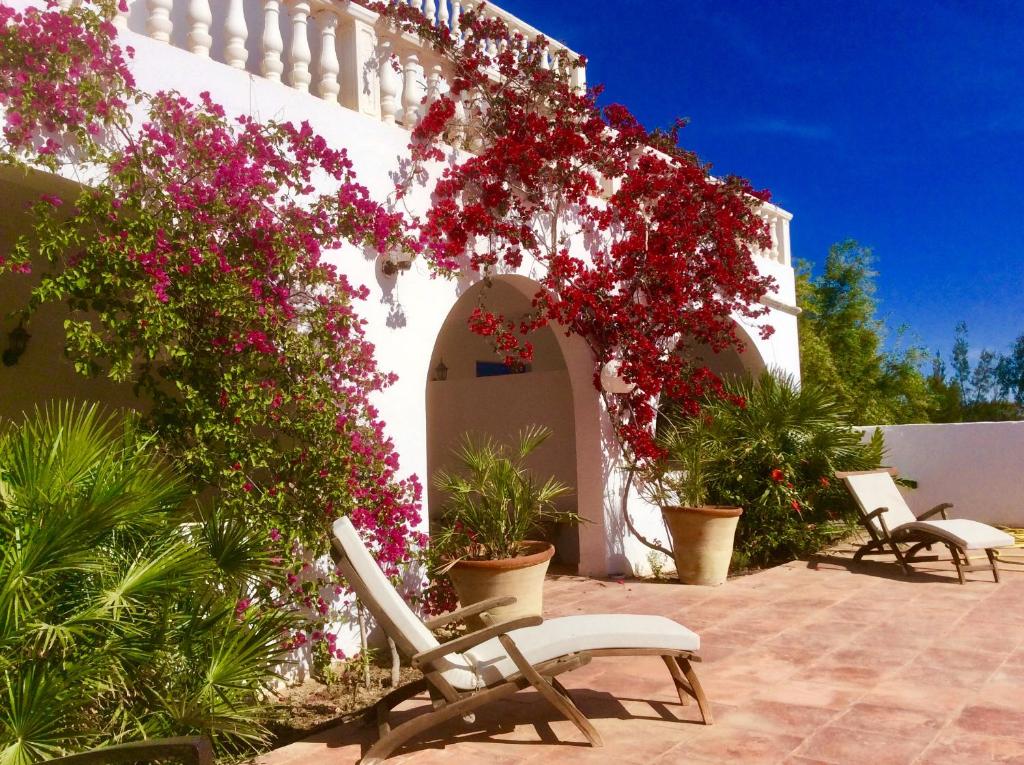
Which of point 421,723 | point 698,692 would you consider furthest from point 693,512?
point 421,723

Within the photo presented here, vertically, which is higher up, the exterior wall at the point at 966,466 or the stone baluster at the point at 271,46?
the stone baluster at the point at 271,46

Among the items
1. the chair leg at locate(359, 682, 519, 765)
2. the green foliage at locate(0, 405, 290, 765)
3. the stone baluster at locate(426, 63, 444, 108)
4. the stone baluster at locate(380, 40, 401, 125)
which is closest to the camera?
the green foliage at locate(0, 405, 290, 765)

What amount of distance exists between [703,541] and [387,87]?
4.61 meters

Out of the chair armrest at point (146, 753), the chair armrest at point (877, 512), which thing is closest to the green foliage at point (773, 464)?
the chair armrest at point (877, 512)

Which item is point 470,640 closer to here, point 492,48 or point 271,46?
point 271,46

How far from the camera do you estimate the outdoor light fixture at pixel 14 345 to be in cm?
784

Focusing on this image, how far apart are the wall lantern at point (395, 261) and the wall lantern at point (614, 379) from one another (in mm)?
2627

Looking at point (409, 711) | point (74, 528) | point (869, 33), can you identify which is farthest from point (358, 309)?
point (869, 33)

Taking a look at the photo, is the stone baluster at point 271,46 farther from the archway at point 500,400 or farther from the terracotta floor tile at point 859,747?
the terracotta floor tile at point 859,747

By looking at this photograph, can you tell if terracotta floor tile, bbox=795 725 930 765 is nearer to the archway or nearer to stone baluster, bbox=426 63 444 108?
the archway

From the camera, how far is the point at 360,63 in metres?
6.24

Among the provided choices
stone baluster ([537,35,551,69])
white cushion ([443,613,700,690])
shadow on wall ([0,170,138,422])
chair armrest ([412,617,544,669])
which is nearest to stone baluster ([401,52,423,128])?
stone baluster ([537,35,551,69])

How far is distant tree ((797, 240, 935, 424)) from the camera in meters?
21.9

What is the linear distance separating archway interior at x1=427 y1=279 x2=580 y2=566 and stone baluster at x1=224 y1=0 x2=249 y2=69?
3.91 meters
